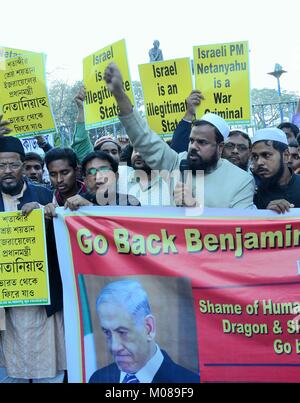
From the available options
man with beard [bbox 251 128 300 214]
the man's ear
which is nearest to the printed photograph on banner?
the man's ear

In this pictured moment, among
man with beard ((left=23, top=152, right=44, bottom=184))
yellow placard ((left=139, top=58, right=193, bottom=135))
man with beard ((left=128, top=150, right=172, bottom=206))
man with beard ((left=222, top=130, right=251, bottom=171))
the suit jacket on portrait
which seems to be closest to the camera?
the suit jacket on portrait

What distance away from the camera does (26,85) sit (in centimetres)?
630

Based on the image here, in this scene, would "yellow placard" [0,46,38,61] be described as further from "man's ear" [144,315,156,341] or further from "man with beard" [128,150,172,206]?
"man's ear" [144,315,156,341]

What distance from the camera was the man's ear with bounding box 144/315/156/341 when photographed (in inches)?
165

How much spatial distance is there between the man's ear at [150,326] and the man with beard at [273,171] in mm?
1128

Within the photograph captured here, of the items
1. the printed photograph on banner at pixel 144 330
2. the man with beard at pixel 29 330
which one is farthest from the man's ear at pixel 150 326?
the man with beard at pixel 29 330

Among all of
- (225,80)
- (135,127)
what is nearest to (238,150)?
(225,80)

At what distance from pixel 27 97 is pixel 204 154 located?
246 centimetres

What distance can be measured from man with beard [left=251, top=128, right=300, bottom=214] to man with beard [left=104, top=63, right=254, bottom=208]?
Result: 0.14 meters

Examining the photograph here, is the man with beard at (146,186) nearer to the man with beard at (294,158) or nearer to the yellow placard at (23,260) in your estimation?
the yellow placard at (23,260)

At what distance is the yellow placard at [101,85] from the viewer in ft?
20.0

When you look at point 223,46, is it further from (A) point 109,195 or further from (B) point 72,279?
(B) point 72,279

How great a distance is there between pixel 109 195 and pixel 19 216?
26.4 inches

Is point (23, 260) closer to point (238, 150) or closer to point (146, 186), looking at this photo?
point (146, 186)
